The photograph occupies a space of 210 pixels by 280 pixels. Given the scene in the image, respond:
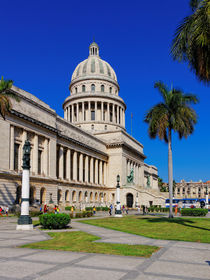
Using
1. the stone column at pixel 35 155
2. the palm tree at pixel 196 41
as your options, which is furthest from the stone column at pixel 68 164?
the palm tree at pixel 196 41

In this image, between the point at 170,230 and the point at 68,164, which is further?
the point at 68,164

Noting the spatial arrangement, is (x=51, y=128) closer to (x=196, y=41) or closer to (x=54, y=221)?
(x=54, y=221)

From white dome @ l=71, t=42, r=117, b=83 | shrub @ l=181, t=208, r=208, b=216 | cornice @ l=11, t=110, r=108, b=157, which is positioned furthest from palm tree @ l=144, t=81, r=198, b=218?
white dome @ l=71, t=42, r=117, b=83

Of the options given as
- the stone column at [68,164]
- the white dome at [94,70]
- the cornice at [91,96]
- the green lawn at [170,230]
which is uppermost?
the white dome at [94,70]

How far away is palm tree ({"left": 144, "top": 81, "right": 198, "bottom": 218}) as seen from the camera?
118 feet

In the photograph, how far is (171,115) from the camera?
36.2 meters

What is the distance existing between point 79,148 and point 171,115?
3483cm

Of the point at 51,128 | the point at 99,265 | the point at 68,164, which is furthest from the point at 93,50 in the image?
the point at 99,265

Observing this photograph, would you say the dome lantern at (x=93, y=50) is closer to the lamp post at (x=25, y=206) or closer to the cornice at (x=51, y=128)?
the cornice at (x=51, y=128)

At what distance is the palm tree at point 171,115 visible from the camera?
118ft

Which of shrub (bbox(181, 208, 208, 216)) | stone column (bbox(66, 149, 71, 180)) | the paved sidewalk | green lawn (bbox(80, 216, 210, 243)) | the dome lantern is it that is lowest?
shrub (bbox(181, 208, 208, 216))

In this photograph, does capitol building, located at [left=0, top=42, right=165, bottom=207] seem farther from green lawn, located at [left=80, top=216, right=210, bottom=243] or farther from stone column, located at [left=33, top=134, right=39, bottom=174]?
green lawn, located at [left=80, top=216, right=210, bottom=243]

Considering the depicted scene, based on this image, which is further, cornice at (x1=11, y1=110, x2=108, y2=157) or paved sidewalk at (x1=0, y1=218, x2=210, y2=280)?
cornice at (x1=11, y1=110, x2=108, y2=157)

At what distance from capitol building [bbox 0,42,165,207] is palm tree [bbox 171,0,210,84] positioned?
29.1 meters
